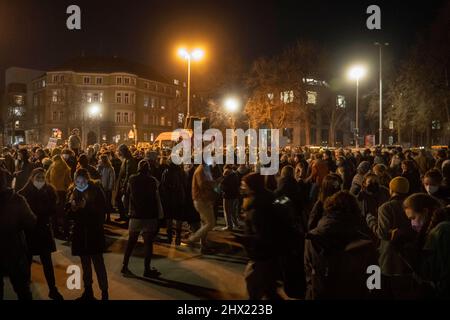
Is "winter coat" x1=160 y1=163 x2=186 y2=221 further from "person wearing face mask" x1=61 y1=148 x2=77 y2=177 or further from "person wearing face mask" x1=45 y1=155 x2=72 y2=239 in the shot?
"person wearing face mask" x1=61 y1=148 x2=77 y2=177

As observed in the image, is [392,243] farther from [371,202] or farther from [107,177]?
[107,177]

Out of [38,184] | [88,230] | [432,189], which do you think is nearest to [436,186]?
[432,189]

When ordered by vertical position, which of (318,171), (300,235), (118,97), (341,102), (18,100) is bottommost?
(300,235)

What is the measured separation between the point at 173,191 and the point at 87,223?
11.9ft

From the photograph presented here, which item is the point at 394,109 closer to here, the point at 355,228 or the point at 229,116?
the point at 229,116

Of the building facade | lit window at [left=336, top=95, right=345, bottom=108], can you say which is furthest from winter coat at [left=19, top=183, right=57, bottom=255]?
the building facade

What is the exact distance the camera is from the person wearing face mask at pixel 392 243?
16.7 ft

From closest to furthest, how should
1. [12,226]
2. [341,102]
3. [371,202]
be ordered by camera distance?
1. [12,226]
2. [371,202]
3. [341,102]

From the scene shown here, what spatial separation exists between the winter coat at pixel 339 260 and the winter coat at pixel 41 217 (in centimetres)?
400

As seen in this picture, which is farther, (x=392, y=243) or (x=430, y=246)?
(x=392, y=243)

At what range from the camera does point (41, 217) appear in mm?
6438

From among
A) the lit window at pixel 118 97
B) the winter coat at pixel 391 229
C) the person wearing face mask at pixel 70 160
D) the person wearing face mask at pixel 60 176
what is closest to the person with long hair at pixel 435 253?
the winter coat at pixel 391 229

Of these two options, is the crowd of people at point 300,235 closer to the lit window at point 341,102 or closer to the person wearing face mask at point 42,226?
the person wearing face mask at point 42,226
